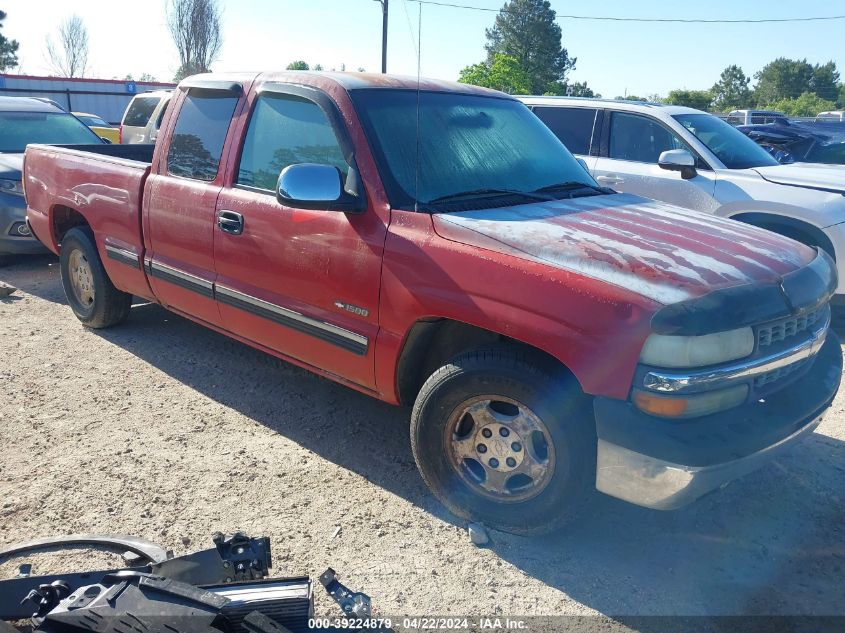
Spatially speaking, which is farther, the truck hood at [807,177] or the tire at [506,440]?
the truck hood at [807,177]

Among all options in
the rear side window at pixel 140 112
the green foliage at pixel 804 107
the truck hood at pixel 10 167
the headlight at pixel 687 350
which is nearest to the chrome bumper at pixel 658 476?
the headlight at pixel 687 350

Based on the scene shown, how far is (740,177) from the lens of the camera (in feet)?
21.2

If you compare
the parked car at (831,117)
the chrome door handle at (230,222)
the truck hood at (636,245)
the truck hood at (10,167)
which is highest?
Result: the parked car at (831,117)

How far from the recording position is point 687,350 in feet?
8.58

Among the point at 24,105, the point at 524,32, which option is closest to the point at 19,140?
the point at 24,105

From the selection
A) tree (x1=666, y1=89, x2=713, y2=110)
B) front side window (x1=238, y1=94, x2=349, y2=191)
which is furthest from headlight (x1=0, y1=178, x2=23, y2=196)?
tree (x1=666, y1=89, x2=713, y2=110)

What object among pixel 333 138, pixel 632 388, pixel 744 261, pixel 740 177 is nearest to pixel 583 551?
pixel 632 388

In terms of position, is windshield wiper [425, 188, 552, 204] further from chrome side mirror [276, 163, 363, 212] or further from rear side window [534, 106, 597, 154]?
rear side window [534, 106, 597, 154]

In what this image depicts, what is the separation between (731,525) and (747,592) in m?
0.49

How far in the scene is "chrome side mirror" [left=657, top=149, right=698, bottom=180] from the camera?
6.41 meters

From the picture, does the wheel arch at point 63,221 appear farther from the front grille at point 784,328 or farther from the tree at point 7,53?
the tree at point 7,53

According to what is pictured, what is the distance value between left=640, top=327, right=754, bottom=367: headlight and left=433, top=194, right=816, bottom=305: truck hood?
0.48ft

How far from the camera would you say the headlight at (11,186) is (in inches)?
294

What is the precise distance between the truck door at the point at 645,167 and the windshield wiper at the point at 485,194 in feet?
11.2
